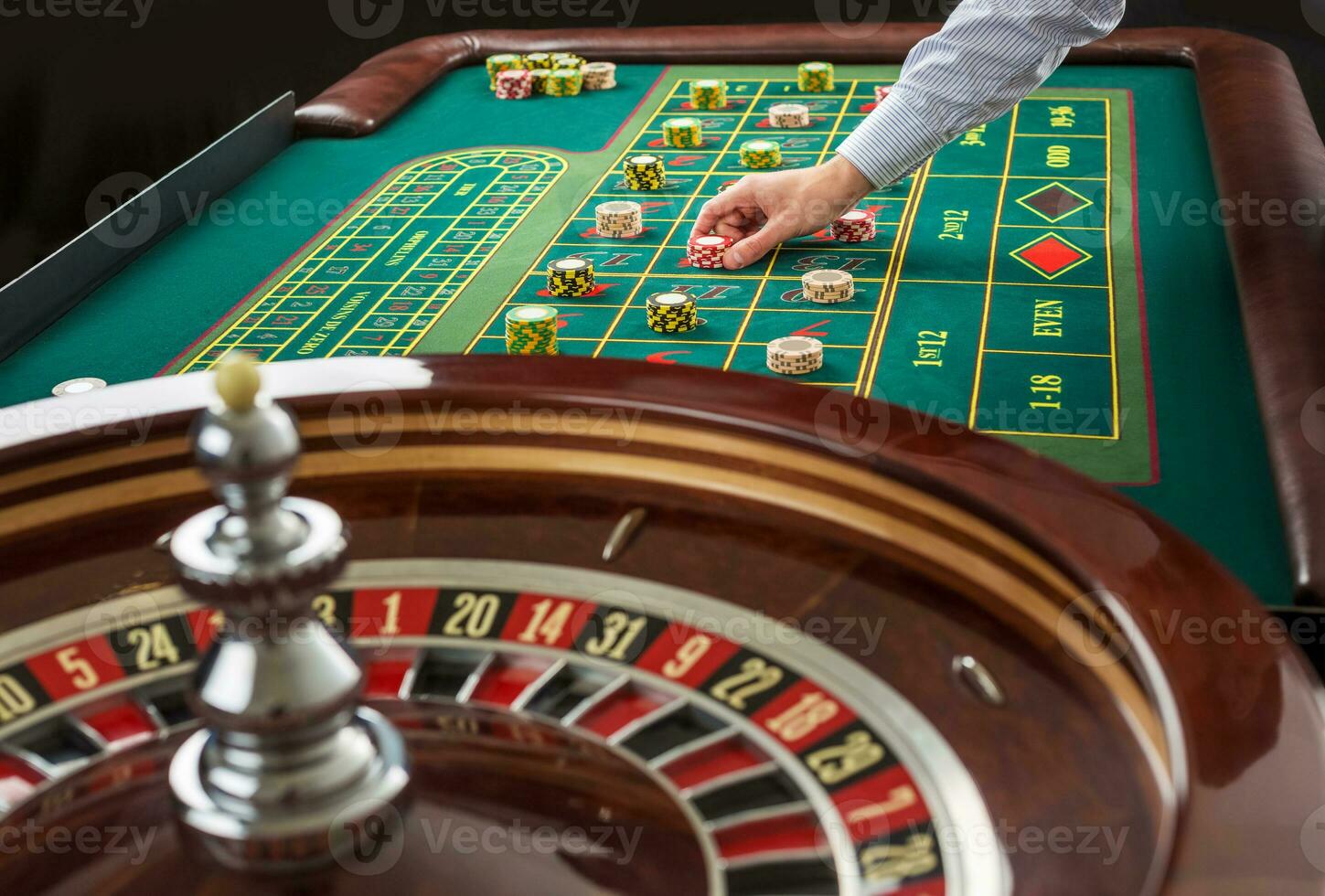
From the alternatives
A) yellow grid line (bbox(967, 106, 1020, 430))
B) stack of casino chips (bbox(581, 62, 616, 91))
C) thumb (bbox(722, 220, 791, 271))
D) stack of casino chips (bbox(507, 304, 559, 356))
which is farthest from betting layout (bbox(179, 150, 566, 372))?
yellow grid line (bbox(967, 106, 1020, 430))

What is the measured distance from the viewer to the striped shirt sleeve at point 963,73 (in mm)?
3211

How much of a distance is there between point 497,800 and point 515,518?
476 mm

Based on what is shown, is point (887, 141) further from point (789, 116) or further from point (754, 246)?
point (789, 116)

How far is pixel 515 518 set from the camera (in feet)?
5.28

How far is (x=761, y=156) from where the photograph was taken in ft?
12.4

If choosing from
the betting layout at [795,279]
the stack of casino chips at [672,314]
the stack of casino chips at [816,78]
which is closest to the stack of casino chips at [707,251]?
the betting layout at [795,279]

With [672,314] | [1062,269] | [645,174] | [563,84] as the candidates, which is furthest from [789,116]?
[672,314]

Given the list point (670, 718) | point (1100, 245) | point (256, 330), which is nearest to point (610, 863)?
point (670, 718)

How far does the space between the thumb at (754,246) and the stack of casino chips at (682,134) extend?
0.92 m

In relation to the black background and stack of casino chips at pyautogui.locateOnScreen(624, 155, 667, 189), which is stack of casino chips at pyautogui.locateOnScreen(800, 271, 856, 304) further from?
the black background

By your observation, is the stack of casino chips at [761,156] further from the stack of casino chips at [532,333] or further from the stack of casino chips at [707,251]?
the stack of casino chips at [532,333]

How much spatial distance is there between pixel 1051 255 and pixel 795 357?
880 mm

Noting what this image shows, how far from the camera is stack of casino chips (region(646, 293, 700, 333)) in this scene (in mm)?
2727

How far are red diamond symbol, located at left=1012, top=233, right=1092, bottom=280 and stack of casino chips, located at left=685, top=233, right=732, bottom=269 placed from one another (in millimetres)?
623
